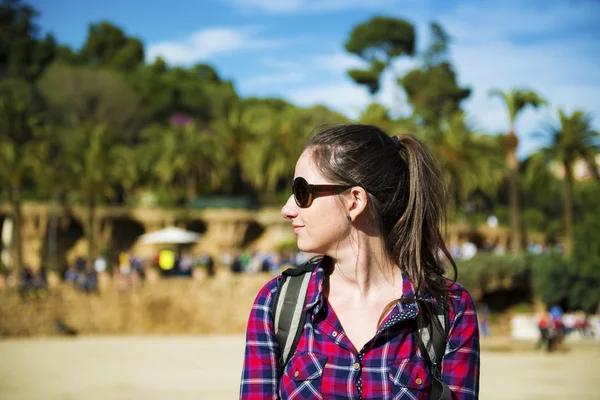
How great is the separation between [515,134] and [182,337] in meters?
19.5

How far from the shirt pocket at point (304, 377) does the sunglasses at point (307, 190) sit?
18.3 inches

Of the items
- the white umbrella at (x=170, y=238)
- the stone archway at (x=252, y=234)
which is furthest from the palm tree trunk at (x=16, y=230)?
the stone archway at (x=252, y=234)

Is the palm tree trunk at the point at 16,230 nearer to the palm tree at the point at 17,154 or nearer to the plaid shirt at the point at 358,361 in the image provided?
the palm tree at the point at 17,154

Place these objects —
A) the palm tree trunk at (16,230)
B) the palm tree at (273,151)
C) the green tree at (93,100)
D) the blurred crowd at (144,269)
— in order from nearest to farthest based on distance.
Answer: the blurred crowd at (144,269)
the palm tree trunk at (16,230)
the palm tree at (273,151)
the green tree at (93,100)

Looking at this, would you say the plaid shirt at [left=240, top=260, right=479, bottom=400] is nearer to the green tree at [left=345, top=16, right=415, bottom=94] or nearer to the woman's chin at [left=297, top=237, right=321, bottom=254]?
the woman's chin at [left=297, top=237, right=321, bottom=254]

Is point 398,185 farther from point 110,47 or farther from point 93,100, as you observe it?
point 110,47

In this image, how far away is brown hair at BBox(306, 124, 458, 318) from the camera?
96.0 inches

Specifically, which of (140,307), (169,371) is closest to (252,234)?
(140,307)

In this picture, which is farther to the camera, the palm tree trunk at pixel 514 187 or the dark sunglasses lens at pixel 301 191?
the palm tree trunk at pixel 514 187

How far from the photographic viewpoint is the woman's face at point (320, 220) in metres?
2.47

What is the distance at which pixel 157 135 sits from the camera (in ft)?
162

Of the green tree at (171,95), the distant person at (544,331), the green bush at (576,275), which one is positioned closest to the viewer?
the distant person at (544,331)

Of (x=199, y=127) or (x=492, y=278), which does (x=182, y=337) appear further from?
(x=199, y=127)

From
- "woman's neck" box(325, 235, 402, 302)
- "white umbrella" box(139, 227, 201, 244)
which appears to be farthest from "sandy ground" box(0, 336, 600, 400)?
"woman's neck" box(325, 235, 402, 302)
